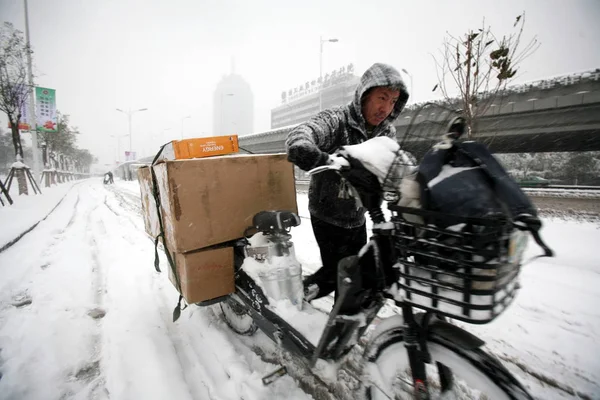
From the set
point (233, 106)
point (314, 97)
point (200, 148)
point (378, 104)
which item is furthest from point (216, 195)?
point (233, 106)

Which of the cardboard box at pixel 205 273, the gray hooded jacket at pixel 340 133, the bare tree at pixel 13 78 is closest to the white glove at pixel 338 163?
the gray hooded jacket at pixel 340 133

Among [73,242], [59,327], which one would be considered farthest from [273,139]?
[59,327]

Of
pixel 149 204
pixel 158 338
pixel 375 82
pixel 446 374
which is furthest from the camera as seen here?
pixel 149 204

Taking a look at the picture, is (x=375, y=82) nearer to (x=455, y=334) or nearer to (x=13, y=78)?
(x=455, y=334)

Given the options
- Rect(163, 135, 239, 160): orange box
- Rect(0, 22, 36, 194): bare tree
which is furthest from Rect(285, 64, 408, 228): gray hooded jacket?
Rect(0, 22, 36, 194): bare tree

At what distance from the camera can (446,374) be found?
3.98 feet

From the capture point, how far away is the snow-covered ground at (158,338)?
5.55ft

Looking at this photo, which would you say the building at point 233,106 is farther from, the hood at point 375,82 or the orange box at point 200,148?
the hood at point 375,82

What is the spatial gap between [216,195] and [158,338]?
1.35 metres

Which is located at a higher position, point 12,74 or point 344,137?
point 12,74

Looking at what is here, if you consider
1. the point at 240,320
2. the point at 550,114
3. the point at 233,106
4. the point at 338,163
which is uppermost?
the point at 233,106

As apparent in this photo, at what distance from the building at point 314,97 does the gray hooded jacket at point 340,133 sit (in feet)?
183

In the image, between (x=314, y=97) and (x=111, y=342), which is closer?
(x=111, y=342)

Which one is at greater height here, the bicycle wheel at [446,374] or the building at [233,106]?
the building at [233,106]
